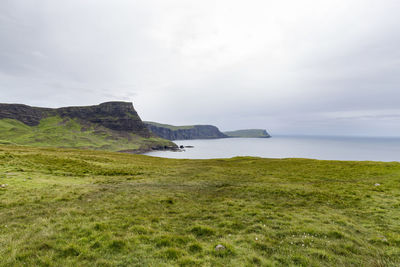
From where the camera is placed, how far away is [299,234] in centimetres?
1067

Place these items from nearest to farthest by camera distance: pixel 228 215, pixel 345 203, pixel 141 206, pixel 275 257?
pixel 275 257, pixel 228 215, pixel 141 206, pixel 345 203

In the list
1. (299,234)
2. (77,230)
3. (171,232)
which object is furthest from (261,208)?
(77,230)

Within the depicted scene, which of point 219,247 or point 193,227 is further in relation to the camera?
point 193,227

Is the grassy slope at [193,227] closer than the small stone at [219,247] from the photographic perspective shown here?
Yes

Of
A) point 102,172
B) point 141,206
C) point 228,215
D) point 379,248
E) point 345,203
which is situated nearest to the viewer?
point 379,248

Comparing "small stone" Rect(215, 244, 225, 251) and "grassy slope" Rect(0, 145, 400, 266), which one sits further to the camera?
"small stone" Rect(215, 244, 225, 251)

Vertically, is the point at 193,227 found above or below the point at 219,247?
below

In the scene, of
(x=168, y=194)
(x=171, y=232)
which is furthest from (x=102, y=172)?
(x=171, y=232)

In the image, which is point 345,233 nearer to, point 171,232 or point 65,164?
point 171,232

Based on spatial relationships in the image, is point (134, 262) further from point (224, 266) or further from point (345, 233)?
point (345, 233)

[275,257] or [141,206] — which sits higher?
[275,257]

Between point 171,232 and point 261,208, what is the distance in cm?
930

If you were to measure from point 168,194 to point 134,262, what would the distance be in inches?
492

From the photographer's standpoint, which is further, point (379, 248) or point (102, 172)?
point (102, 172)
